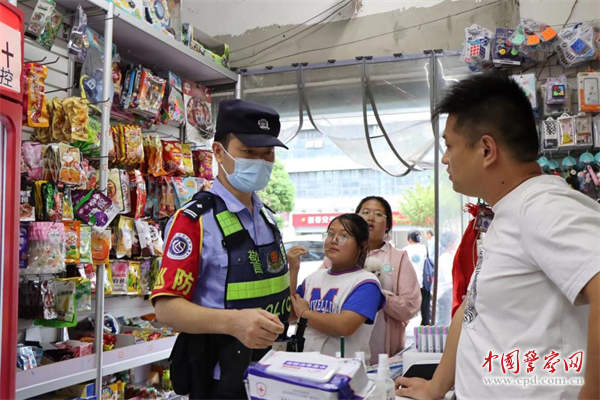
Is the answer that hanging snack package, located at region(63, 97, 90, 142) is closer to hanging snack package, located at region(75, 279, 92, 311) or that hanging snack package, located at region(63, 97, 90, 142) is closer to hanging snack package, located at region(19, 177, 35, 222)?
hanging snack package, located at region(19, 177, 35, 222)

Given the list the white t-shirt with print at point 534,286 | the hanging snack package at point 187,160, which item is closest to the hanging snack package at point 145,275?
the hanging snack package at point 187,160

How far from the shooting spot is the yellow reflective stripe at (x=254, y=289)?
149cm

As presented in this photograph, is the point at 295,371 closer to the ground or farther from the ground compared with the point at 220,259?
closer to the ground

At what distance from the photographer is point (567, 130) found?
Result: 339 cm

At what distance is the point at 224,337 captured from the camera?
58.1 inches

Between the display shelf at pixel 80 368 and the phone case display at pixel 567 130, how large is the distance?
288 cm

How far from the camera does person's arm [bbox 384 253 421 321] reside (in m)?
2.80

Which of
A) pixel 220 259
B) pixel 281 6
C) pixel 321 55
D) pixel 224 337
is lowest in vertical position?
pixel 224 337

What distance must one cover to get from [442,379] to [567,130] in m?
2.53

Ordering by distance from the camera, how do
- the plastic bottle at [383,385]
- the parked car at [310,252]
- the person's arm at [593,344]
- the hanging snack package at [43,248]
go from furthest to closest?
the parked car at [310,252]
the hanging snack package at [43,248]
the plastic bottle at [383,385]
the person's arm at [593,344]

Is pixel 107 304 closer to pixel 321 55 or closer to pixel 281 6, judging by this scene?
pixel 321 55

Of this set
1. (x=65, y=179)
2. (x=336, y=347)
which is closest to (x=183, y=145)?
(x=65, y=179)

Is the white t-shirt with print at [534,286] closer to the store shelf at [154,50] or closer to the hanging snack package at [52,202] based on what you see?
the hanging snack package at [52,202]

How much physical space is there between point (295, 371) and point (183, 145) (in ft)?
10.5
